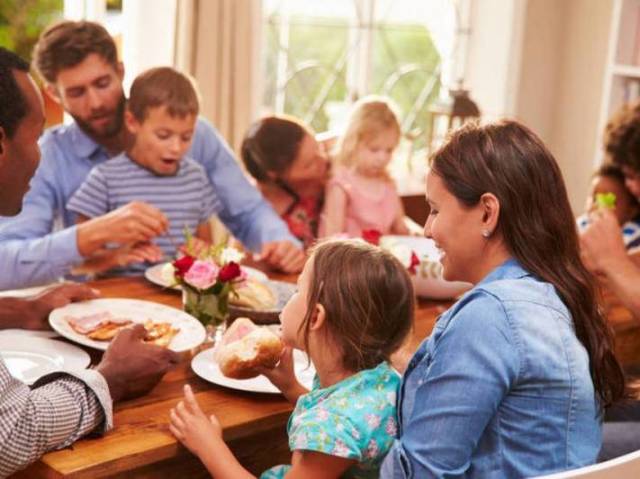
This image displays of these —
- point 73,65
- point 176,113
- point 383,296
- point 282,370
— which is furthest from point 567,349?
point 73,65

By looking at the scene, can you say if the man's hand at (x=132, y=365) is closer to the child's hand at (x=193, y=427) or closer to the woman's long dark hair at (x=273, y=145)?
the child's hand at (x=193, y=427)

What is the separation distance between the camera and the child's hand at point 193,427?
1495 mm

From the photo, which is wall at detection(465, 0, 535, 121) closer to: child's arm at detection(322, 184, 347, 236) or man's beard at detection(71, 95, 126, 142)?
child's arm at detection(322, 184, 347, 236)

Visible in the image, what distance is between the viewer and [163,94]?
2412mm

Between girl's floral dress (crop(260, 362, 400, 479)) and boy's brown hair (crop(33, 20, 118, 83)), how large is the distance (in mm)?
1358

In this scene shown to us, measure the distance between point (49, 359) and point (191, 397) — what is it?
33 cm

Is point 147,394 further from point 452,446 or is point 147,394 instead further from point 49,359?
point 452,446

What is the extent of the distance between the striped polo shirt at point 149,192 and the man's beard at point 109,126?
0.10 metres

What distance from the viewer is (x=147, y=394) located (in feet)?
5.47

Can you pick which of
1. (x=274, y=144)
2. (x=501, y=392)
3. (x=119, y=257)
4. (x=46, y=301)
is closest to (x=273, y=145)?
(x=274, y=144)

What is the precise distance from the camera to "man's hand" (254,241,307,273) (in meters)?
2.55

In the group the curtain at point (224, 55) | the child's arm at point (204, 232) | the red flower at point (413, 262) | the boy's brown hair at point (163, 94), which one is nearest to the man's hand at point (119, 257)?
the boy's brown hair at point (163, 94)

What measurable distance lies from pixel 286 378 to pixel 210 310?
343mm

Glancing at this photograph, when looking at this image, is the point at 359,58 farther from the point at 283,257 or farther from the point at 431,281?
the point at 431,281
